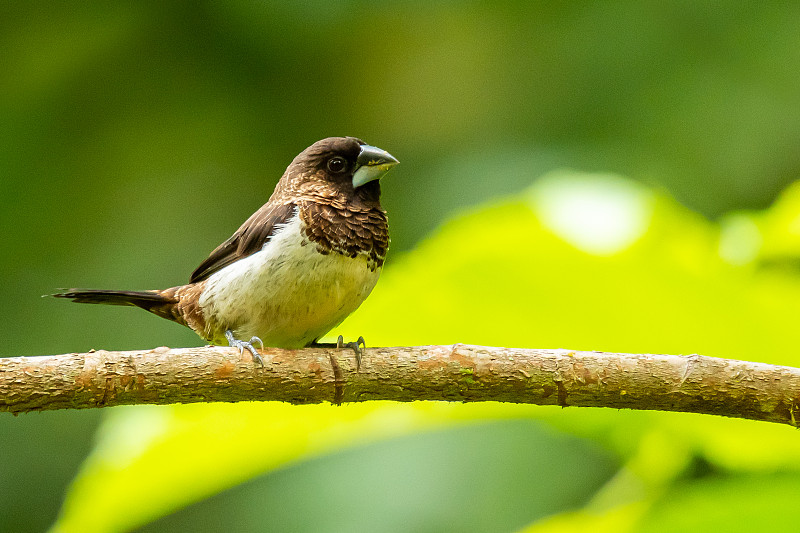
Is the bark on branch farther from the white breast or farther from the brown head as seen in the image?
the brown head

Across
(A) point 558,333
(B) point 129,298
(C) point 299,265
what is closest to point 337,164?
(C) point 299,265

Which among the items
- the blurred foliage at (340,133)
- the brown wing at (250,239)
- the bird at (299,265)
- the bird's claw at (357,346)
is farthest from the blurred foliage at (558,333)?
the blurred foliage at (340,133)

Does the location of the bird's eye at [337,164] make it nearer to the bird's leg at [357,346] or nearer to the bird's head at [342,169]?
the bird's head at [342,169]

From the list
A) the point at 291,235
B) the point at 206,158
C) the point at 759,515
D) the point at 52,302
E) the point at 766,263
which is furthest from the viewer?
the point at 206,158

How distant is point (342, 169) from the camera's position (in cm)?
338

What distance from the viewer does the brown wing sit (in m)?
3.11

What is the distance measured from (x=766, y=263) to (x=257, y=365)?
146 centimetres

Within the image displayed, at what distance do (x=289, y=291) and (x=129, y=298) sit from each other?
0.72m

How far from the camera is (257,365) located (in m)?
2.41

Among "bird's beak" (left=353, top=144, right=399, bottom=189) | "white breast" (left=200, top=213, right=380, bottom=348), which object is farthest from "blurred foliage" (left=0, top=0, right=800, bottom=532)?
"bird's beak" (left=353, top=144, right=399, bottom=189)

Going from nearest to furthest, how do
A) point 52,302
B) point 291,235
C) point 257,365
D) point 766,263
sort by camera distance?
point 257,365
point 766,263
point 291,235
point 52,302

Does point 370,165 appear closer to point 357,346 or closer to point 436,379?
point 357,346

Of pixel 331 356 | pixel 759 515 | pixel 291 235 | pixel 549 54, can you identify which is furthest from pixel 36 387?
pixel 549 54

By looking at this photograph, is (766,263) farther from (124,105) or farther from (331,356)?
(124,105)
